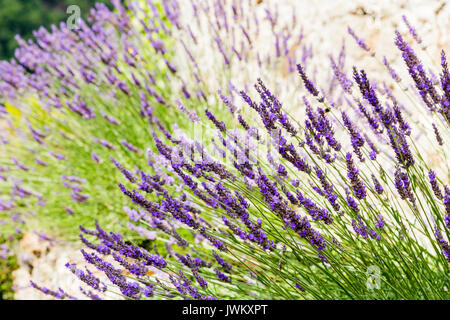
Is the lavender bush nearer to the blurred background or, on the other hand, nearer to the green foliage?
the green foliage

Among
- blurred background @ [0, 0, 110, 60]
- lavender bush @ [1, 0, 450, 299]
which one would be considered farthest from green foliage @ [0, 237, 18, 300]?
blurred background @ [0, 0, 110, 60]

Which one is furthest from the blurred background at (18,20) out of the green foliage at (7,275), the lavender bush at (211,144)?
the green foliage at (7,275)

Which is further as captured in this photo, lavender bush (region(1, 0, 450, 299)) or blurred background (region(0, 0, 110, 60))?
blurred background (region(0, 0, 110, 60))

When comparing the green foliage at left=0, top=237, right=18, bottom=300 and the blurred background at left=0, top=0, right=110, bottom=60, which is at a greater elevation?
the blurred background at left=0, top=0, right=110, bottom=60

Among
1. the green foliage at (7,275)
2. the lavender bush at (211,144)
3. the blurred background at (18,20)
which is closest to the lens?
the lavender bush at (211,144)

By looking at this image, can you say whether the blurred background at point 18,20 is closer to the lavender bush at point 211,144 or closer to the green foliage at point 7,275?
the lavender bush at point 211,144

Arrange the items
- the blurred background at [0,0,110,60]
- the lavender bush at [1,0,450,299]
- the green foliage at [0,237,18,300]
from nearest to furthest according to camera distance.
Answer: the lavender bush at [1,0,450,299], the green foliage at [0,237,18,300], the blurred background at [0,0,110,60]

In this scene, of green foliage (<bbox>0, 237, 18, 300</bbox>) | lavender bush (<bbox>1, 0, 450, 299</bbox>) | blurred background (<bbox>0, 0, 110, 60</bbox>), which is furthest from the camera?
blurred background (<bbox>0, 0, 110, 60</bbox>)

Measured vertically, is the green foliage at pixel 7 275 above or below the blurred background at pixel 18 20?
below

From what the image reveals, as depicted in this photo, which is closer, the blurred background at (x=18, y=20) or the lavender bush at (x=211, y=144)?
the lavender bush at (x=211, y=144)

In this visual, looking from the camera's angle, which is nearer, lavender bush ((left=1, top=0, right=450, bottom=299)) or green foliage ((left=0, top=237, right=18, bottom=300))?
lavender bush ((left=1, top=0, right=450, bottom=299))

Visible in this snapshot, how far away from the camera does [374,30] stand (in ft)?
10.7

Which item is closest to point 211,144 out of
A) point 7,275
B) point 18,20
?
point 7,275
